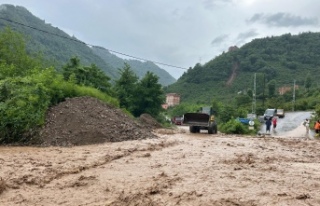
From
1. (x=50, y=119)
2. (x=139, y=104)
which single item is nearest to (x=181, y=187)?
(x=50, y=119)

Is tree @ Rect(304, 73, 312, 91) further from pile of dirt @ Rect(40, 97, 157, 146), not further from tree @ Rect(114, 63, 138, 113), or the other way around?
pile of dirt @ Rect(40, 97, 157, 146)

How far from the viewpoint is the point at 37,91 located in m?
16.7

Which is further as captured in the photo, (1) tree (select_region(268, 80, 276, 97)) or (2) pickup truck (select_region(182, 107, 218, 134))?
(1) tree (select_region(268, 80, 276, 97))

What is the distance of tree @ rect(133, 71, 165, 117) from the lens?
128 ft

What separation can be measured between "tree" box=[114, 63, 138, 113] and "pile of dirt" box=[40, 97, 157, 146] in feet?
61.6

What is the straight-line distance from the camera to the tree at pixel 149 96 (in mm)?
38938

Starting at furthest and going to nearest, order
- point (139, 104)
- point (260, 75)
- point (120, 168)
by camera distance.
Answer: point (260, 75)
point (139, 104)
point (120, 168)

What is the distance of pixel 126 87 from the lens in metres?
39.8

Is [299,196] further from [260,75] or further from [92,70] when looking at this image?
[260,75]

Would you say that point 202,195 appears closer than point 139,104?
Yes

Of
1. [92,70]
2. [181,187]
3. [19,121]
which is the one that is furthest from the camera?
[92,70]

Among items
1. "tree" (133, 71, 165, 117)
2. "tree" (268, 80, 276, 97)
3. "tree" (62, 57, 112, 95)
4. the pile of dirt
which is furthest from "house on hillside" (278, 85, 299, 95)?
the pile of dirt

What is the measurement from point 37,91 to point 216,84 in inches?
3318

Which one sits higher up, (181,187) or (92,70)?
(92,70)
